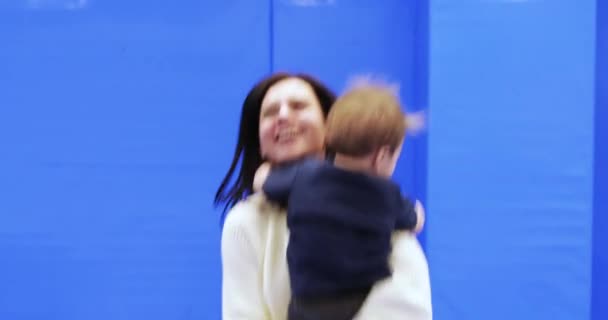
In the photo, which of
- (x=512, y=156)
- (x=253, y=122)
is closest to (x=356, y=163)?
(x=253, y=122)

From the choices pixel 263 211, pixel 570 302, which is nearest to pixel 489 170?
pixel 570 302

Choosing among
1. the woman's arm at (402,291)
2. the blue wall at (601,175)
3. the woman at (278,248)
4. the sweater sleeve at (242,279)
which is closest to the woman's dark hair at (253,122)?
the woman at (278,248)

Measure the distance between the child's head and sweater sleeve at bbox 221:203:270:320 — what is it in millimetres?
217

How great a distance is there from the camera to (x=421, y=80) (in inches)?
68.7

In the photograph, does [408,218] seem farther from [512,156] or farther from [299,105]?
[512,156]

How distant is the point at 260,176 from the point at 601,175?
1.17 m

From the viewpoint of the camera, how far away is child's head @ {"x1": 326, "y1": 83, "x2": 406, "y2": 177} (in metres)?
0.81

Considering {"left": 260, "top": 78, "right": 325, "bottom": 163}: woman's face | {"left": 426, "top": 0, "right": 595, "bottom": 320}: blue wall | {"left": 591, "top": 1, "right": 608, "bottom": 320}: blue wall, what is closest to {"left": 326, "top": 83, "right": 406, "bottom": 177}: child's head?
{"left": 260, "top": 78, "right": 325, "bottom": 163}: woman's face

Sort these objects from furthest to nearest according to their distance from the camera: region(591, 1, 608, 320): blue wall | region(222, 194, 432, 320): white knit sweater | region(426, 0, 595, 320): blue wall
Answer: region(591, 1, 608, 320): blue wall < region(426, 0, 595, 320): blue wall < region(222, 194, 432, 320): white knit sweater

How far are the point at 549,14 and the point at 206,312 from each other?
125 cm

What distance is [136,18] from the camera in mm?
1791

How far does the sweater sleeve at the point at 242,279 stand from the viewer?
3.12ft

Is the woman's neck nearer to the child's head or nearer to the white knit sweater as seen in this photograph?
the child's head

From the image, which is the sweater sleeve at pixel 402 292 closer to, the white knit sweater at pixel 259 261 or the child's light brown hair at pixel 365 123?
the white knit sweater at pixel 259 261
